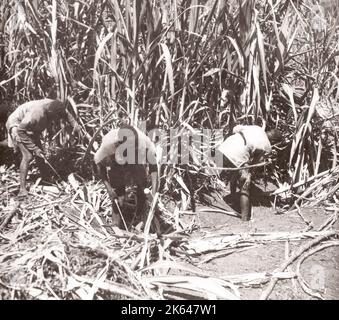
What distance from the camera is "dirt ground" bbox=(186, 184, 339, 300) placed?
2.52m

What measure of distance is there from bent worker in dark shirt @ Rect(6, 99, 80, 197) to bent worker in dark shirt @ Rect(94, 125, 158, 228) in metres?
0.55


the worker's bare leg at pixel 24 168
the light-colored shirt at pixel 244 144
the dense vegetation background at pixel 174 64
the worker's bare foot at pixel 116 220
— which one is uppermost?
the dense vegetation background at pixel 174 64

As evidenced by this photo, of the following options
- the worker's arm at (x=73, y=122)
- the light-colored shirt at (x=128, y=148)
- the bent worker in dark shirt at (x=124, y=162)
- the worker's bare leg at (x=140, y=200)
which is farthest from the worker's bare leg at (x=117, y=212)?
the worker's arm at (x=73, y=122)

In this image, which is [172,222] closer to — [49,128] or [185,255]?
[185,255]

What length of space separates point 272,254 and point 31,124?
75.3 inches

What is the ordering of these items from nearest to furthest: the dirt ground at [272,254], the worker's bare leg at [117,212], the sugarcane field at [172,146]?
the dirt ground at [272,254]
the sugarcane field at [172,146]
the worker's bare leg at [117,212]

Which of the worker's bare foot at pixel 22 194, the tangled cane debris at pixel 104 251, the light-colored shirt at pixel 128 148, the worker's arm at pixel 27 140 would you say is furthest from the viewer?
the worker's arm at pixel 27 140

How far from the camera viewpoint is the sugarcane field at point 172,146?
2.66 m

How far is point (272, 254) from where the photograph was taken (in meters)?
2.86

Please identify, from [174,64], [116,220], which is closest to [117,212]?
[116,220]

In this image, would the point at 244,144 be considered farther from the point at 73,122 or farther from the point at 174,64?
the point at 73,122

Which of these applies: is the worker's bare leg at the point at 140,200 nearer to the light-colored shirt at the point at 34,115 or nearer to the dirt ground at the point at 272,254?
the dirt ground at the point at 272,254
